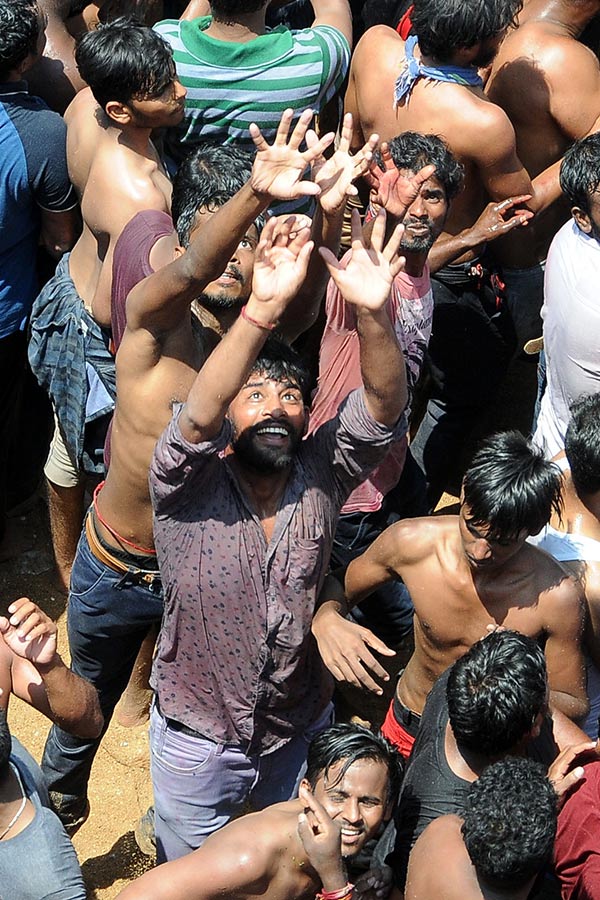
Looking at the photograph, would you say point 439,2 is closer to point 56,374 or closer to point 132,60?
point 132,60

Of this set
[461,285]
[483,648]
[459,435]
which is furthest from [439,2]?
[483,648]

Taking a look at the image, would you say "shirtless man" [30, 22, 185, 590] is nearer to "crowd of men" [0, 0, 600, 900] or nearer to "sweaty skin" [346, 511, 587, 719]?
"crowd of men" [0, 0, 600, 900]

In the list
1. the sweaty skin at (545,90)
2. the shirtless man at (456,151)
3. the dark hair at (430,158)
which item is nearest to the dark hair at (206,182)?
the dark hair at (430,158)

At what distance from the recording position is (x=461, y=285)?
4996 millimetres

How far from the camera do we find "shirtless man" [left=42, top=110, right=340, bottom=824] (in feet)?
9.75

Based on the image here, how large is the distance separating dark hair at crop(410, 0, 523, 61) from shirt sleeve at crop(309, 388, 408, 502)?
1.76 metres

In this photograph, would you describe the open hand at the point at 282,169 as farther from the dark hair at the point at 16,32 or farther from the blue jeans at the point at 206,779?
the dark hair at the point at 16,32

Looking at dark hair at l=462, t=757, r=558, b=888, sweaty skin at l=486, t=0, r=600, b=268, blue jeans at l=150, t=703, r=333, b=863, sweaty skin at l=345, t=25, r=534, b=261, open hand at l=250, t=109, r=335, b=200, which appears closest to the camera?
dark hair at l=462, t=757, r=558, b=888

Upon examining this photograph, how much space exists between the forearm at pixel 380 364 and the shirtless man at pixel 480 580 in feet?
1.38

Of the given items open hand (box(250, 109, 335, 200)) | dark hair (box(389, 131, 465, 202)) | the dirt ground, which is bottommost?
the dirt ground

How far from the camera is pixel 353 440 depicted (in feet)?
10.4

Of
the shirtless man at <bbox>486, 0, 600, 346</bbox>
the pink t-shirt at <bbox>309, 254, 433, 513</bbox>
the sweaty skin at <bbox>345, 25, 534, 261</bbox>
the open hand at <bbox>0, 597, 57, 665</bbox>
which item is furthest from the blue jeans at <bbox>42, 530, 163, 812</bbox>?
the shirtless man at <bbox>486, 0, 600, 346</bbox>

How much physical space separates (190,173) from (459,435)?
6.62 feet

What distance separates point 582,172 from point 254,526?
172 centimetres
